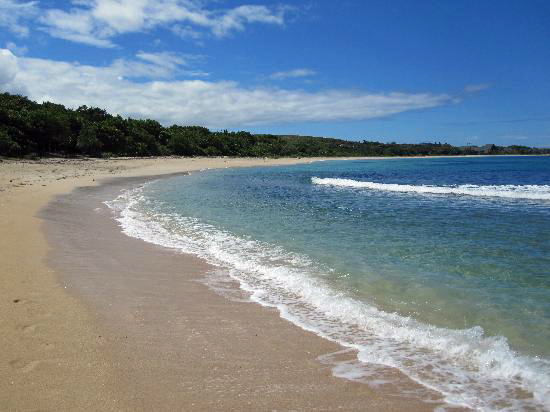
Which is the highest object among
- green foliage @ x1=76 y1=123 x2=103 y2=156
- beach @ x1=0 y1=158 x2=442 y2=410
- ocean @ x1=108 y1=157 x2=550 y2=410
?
green foliage @ x1=76 y1=123 x2=103 y2=156

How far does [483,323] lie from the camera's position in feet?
16.3

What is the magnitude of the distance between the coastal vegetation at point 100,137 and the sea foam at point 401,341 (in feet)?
112

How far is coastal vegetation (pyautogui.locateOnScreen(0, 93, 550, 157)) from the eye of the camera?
38562 millimetres

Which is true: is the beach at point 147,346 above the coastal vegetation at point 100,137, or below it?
below

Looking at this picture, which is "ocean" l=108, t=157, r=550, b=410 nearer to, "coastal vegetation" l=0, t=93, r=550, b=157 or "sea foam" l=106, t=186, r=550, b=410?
"sea foam" l=106, t=186, r=550, b=410

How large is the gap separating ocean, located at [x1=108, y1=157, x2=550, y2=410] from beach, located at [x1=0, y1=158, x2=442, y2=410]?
36cm

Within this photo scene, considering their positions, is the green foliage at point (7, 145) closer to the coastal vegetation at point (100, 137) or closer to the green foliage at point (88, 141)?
the coastal vegetation at point (100, 137)

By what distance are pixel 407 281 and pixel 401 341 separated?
85.9 inches

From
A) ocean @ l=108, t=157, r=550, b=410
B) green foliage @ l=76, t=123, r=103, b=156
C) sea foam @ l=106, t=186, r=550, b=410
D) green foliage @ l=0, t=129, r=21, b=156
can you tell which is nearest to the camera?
sea foam @ l=106, t=186, r=550, b=410

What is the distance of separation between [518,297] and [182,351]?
14.9 ft

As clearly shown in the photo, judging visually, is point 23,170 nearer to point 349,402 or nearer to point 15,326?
point 15,326

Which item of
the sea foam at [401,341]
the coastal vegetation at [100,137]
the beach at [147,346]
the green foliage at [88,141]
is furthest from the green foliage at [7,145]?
the sea foam at [401,341]

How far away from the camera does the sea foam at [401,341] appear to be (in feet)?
11.7

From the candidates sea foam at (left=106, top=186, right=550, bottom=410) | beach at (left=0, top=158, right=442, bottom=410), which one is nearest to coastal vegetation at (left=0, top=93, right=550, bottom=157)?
beach at (left=0, top=158, right=442, bottom=410)
